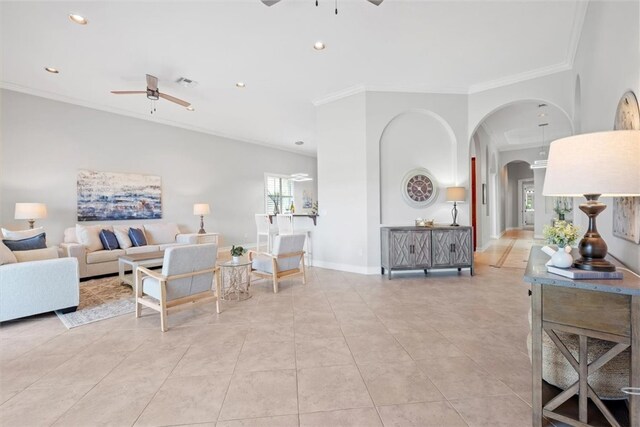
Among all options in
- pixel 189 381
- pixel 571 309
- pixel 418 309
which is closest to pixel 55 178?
pixel 189 381

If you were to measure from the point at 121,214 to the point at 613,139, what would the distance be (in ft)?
23.8

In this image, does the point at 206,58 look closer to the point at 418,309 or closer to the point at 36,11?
the point at 36,11

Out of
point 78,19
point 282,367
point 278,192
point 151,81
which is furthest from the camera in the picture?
point 278,192

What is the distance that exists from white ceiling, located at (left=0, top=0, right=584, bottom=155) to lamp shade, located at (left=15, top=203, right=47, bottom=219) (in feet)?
6.62

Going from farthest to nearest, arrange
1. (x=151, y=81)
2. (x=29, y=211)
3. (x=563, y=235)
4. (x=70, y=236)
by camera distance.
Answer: (x=70, y=236), (x=29, y=211), (x=151, y=81), (x=563, y=235)

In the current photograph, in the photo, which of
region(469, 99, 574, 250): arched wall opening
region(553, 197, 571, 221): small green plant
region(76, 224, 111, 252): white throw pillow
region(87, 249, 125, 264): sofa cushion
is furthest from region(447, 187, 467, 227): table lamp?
region(553, 197, 571, 221): small green plant

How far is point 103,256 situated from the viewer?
195 inches

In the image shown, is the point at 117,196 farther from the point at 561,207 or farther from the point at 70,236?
the point at 561,207

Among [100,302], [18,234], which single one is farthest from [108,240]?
[100,302]

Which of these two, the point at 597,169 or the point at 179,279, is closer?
the point at 597,169

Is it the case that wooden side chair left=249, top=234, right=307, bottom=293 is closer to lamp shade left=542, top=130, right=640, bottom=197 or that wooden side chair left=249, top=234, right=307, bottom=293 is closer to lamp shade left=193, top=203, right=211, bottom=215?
lamp shade left=193, top=203, right=211, bottom=215

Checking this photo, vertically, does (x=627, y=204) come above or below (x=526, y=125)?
below

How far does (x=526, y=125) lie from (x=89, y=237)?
10.2 metres

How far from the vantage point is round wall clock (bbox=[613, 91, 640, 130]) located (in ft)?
5.38
